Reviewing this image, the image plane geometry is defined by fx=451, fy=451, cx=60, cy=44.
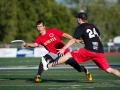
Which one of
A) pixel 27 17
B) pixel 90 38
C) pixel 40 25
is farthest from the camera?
pixel 27 17

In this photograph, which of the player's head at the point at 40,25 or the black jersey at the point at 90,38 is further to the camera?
the player's head at the point at 40,25

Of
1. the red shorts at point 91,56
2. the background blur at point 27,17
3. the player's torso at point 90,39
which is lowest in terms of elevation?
the red shorts at point 91,56

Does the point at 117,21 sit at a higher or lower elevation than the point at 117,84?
higher

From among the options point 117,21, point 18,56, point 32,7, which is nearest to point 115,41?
point 32,7

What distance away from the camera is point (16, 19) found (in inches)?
1938

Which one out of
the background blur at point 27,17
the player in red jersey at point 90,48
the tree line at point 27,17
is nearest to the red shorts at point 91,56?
the player in red jersey at point 90,48

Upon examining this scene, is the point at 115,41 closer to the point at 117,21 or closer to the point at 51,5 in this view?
the point at 51,5

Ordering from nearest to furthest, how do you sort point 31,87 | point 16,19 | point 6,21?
point 31,87 → point 6,21 → point 16,19

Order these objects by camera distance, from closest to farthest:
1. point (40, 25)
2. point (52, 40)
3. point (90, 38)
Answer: point (90, 38) < point (40, 25) < point (52, 40)

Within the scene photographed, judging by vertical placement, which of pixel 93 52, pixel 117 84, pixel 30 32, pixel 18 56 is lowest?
pixel 117 84

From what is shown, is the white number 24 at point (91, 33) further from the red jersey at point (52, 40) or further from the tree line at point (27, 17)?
the tree line at point (27, 17)

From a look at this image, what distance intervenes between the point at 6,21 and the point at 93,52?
34.7 meters

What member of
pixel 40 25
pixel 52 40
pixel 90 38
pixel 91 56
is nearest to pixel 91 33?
pixel 90 38

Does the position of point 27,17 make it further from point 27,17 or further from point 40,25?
point 40,25
